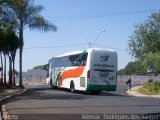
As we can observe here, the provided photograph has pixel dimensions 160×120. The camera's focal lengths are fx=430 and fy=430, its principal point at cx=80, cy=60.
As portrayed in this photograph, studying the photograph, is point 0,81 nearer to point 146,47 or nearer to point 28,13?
point 28,13

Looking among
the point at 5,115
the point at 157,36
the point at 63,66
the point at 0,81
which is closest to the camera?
the point at 5,115

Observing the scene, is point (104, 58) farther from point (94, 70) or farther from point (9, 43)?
point (9, 43)

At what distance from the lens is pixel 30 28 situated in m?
46.3

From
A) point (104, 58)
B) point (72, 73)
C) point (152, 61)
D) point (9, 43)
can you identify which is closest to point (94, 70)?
point (104, 58)

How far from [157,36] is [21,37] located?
22.0 metres

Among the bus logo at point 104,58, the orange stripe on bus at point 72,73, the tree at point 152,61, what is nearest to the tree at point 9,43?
the orange stripe on bus at point 72,73

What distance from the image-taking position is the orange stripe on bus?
1368 inches

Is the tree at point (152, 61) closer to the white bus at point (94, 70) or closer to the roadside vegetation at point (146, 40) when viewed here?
the roadside vegetation at point (146, 40)

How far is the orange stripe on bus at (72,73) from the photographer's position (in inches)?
1368

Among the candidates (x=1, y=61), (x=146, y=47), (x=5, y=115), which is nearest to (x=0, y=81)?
(x=1, y=61)

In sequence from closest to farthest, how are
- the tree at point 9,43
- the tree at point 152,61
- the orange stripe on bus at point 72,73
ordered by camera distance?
the orange stripe on bus at point 72,73, the tree at point 9,43, the tree at point 152,61

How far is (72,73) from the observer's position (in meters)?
36.7

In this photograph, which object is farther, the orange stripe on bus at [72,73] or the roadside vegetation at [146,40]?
the roadside vegetation at [146,40]

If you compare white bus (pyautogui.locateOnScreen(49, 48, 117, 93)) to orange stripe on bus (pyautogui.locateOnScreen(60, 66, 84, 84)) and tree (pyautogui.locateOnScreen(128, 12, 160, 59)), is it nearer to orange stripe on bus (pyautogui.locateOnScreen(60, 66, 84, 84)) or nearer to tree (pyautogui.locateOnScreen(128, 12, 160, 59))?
orange stripe on bus (pyautogui.locateOnScreen(60, 66, 84, 84))
